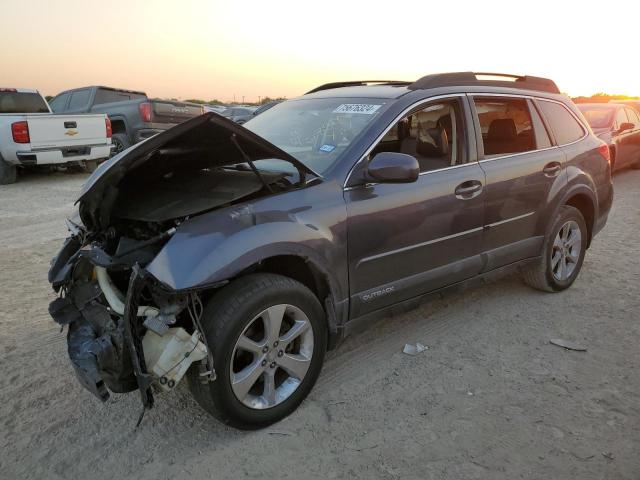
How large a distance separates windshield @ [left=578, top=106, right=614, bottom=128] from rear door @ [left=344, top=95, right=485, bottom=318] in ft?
27.5

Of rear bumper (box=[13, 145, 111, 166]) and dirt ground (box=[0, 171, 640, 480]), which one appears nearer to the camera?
dirt ground (box=[0, 171, 640, 480])

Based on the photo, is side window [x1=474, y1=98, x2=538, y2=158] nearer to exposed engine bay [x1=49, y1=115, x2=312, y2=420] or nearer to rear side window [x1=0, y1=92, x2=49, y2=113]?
exposed engine bay [x1=49, y1=115, x2=312, y2=420]

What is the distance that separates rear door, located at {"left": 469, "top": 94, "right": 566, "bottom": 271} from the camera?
386cm

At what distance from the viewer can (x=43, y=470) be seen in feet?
8.09

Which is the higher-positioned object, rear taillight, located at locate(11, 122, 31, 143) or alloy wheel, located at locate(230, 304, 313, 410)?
rear taillight, located at locate(11, 122, 31, 143)

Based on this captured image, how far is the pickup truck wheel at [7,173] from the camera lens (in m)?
10.3

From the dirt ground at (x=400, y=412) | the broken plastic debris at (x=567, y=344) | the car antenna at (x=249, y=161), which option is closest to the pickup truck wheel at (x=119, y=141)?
the dirt ground at (x=400, y=412)

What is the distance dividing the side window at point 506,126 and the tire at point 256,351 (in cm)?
208

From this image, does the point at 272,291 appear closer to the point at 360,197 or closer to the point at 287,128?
the point at 360,197

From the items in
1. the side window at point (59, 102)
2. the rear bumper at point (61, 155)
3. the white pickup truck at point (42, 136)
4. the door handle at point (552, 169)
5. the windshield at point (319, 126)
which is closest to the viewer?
the windshield at point (319, 126)

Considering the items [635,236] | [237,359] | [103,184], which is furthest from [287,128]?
[635,236]

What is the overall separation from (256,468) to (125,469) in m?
0.63

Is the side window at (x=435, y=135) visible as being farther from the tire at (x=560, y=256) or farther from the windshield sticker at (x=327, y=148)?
the tire at (x=560, y=256)

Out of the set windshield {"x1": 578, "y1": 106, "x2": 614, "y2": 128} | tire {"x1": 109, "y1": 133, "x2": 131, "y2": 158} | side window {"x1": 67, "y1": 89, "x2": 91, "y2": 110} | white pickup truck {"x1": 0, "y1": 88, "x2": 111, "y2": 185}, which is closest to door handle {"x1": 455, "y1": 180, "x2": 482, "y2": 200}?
windshield {"x1": 578, "y1": 106, "x2": 614, "y2": 128}
